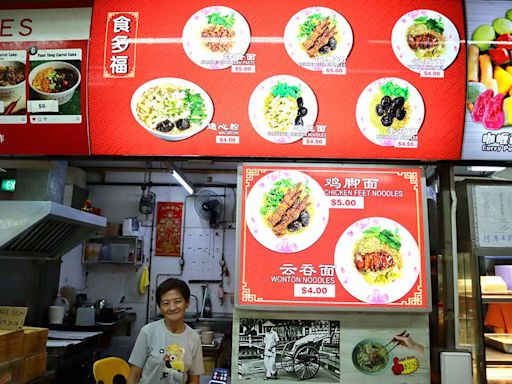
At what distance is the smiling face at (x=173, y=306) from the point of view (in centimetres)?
287

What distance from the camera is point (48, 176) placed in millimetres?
3137

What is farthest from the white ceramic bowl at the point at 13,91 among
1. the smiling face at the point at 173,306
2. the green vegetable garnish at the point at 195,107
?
the smiling face at the point at 173,306

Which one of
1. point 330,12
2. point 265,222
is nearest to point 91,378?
point 265,222

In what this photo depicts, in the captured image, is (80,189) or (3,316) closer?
(3,316)

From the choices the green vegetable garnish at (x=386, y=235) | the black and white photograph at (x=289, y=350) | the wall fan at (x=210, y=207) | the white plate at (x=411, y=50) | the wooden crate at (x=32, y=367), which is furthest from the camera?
the wall fan at (x=210, y=207)

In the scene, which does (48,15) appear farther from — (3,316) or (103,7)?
(3,316)

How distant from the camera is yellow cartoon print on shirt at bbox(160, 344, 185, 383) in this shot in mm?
2787

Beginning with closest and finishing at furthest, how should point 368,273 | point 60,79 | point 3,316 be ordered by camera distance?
1. point 368,273
2. point 60,79
3. point 3,316

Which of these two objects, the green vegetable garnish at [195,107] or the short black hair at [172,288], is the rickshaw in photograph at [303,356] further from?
the green vegetable garnish at [195,107]

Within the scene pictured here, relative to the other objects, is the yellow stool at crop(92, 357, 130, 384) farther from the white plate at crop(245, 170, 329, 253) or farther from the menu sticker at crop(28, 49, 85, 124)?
the menu sticker at crop(28, 49, 85, 124)

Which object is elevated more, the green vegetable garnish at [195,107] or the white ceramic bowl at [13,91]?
the white ceramic bowl at [13,91]

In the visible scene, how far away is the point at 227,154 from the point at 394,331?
1635mm

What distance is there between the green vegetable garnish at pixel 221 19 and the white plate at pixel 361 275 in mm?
1679

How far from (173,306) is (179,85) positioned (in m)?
1.56
